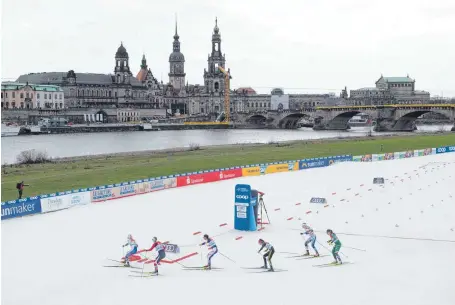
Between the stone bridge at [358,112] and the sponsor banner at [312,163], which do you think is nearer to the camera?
the sponsor banner at [312,163]

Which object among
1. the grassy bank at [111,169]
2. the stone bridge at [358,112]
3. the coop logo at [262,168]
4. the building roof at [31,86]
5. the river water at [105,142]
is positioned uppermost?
the building roof at [31,86]

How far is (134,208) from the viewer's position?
113 feet

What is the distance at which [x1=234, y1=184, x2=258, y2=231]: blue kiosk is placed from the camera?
27.6 metres

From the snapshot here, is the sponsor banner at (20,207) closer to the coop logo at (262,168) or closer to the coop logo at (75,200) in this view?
the coop logo at (75,200)

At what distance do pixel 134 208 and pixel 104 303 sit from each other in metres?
16.6

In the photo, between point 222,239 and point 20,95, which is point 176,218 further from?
point 20,95

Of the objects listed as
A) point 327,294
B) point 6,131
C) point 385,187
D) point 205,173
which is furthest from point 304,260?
point 6,131

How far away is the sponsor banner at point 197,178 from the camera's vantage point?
43.7m

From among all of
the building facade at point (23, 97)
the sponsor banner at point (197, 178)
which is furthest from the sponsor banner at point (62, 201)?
the building facade at point (23, 97)

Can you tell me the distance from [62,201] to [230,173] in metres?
16.9

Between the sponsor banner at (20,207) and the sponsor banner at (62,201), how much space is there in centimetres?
43

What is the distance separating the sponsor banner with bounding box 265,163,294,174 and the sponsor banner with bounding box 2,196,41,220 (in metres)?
23.2

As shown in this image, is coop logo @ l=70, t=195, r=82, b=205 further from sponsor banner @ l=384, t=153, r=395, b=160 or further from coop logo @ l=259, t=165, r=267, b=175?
sponsor banner @ l=384, t=153, r=395, b=160

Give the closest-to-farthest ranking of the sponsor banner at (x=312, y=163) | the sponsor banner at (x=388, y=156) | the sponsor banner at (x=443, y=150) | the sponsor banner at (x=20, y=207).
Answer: the sponsor banner at (x=20, y=207) → the sponsor banner at (x=312, y=163) → the sponsor banner at (x=388, y=156) → the sponsor banner at (x=443, y=150)
